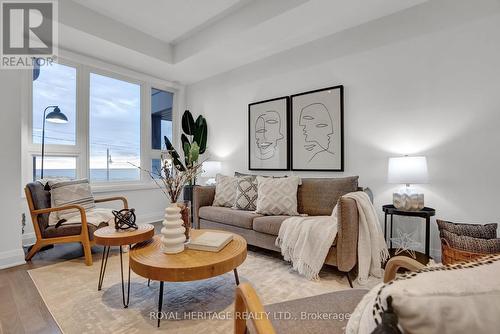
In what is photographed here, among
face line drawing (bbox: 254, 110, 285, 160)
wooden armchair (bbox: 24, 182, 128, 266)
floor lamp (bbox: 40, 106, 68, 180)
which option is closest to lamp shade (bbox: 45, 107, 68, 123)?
floor lamp (bbox: 40, 106, 68, 180)

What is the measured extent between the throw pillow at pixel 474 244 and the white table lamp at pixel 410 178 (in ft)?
1.23

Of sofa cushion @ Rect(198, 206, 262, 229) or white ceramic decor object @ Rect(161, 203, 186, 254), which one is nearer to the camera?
white ceramic decor object @ Rect(161, 203, 186, 254)

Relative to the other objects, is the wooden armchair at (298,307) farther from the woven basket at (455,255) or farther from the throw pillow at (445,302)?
the woven basket at (455,255)

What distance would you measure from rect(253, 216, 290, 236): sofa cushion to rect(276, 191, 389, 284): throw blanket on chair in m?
0.21

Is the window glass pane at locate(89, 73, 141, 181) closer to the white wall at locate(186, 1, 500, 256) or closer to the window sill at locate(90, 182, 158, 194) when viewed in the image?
the window sill at locate(90, 182, 158, 194)

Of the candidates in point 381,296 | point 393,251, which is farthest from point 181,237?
point 393,251

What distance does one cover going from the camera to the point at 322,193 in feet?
9.42

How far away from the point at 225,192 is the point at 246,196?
379mm

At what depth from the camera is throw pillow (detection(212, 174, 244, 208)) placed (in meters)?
3.43

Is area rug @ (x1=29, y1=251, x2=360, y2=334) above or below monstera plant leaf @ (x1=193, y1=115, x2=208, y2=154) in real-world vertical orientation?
below

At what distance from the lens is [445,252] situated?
2.10 meters

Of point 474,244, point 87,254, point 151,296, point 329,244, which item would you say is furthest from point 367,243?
point 87,254

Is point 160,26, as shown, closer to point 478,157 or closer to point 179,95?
point 179,95

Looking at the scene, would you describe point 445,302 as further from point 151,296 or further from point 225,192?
point 225,192
